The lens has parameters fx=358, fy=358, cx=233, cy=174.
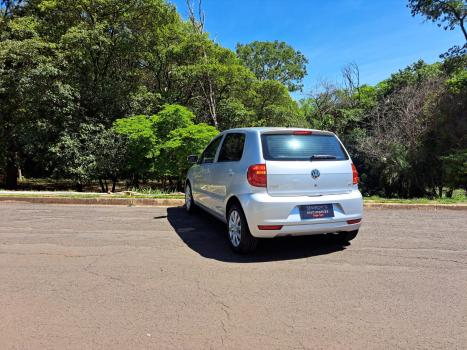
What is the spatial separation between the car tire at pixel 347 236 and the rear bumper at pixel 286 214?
60cm

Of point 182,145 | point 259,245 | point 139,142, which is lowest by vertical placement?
point 259,245

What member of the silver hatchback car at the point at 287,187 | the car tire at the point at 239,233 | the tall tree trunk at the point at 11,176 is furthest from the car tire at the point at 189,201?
the tall tree trunk at the point at 11,176

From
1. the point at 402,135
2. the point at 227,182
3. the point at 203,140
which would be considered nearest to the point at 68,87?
the point at 203,140

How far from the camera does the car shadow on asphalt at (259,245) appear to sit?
5.03 meters

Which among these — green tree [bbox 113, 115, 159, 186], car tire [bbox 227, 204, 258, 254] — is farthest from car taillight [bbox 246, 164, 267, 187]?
green tree [bbox 113, 115, 159, 186]

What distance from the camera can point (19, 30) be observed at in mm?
16469

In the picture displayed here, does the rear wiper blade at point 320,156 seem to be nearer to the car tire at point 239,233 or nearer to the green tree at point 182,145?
the car tire at point 239,233

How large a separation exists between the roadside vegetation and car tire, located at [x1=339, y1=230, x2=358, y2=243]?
9.14 metres

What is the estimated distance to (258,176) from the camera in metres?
4.83

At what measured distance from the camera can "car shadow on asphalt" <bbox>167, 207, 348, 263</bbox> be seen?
5.03 metres

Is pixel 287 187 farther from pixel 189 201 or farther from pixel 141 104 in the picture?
pixel 141 104

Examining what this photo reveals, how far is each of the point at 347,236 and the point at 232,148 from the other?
230 cm

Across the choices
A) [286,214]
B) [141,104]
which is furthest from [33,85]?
[286,214]

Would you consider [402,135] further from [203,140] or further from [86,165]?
[86,165]
